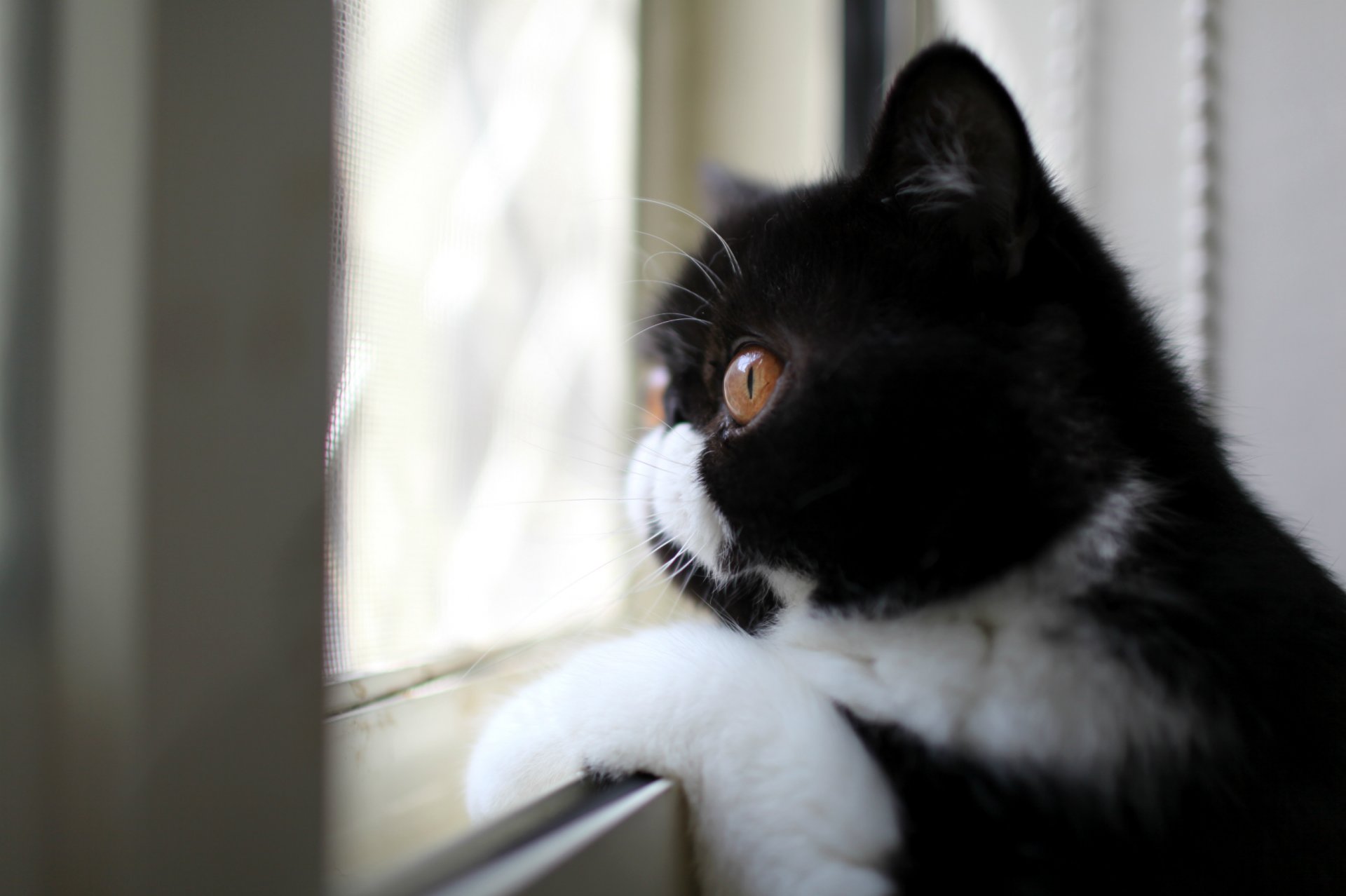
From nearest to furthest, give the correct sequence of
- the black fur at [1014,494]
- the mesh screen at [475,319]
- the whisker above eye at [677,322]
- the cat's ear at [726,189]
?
1. the black fur at [1014,494]
2. the mesh screen at [475,319]
3. the whisker above eye at [677,322]
4. the cat's ear at [726,189]

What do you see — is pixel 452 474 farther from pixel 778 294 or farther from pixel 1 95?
pixel 1 95

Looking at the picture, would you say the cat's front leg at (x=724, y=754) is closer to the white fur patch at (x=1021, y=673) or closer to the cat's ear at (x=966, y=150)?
the white fur patch at (x=1021, y=673)

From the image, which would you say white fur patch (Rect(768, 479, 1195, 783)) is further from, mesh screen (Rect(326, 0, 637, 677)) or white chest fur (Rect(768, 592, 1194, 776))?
mesh screen (Rect(326, 0, 637, 677))

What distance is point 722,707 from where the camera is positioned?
1.55ft

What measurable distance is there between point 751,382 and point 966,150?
211 mm

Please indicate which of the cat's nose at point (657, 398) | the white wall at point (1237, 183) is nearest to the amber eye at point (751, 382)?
the cat's nose at point (657, 398)

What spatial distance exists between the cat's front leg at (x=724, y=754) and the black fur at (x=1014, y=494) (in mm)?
30

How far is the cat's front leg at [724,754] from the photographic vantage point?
42cm

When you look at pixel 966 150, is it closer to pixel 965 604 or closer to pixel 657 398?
pixel 965 604

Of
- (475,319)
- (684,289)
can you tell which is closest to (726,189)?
(684,289)

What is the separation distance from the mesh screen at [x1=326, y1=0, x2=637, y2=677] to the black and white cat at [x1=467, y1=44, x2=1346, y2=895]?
15 cm

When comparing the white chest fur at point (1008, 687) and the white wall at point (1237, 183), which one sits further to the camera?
the white wall at point (1237, 183)

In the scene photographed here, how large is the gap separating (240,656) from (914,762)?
0.35m

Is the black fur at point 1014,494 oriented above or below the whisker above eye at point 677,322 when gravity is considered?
below
